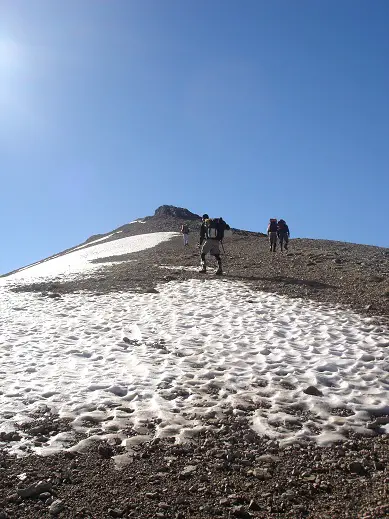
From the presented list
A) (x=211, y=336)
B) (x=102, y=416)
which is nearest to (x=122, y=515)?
(x=102, y=416)

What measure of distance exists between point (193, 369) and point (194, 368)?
2.0 inches

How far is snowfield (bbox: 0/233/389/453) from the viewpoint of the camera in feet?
19.9

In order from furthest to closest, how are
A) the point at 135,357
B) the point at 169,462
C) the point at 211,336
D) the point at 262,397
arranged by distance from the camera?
1. the point at 211,336
2. the point at 135,357
3. the point at 262,397
4. the point at 169,462

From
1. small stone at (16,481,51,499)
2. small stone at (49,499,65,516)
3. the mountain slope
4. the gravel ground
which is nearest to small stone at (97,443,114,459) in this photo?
the gravel ground

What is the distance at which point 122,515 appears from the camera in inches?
163

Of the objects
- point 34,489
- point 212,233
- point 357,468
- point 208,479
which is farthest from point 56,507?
point 212,233

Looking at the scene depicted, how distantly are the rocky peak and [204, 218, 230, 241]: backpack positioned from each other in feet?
159

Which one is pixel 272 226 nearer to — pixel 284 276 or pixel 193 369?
pixel 284 276

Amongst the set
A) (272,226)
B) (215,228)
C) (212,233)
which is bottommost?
(212,233)

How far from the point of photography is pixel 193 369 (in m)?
8.13

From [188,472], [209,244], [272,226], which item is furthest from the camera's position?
[272,226]

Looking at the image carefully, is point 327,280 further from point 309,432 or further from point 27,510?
point 27,510

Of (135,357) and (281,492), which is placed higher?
(135,357)

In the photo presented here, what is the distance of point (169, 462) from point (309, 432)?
6.22 feet
